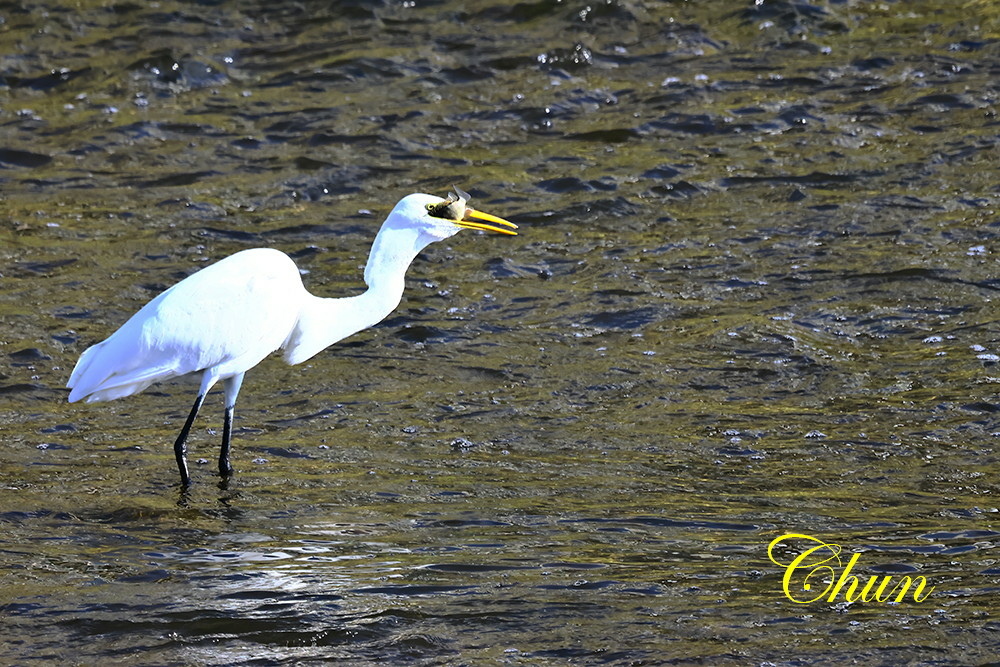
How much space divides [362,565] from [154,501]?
1223mm

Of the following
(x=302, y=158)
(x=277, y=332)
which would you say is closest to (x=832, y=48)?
(x=302, y=158)

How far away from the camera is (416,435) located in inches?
260

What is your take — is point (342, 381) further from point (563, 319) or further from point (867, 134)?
point (867, 134)

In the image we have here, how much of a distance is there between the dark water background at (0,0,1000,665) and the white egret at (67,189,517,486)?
1.42 ft

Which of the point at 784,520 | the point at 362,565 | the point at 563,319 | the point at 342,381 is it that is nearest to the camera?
the point at 362,565

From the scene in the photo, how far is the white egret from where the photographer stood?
5.93 meters

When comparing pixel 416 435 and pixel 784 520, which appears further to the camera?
pixel 416 435

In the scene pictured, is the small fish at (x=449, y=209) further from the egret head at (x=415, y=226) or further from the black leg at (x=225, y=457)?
the black leg at (x=225, y=457)

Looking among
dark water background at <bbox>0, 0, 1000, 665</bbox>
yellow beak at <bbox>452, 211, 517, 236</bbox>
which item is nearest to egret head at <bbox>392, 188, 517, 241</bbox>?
yellow beak at <bbox>452, 211, 517, 236</bbox>

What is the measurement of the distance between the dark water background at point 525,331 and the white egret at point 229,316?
0.43 meters

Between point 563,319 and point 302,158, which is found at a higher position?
point 302,158

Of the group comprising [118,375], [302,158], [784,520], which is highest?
[302,158]

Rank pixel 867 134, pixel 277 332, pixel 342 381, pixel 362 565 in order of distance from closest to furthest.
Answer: pixel 362 565, pixel 277 332, pixel 342 381, pixel 867 134

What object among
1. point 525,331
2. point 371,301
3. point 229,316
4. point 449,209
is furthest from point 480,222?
point 525,331
